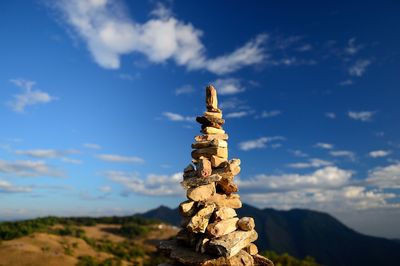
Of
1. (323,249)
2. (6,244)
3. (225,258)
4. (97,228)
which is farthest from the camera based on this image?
(323,249)

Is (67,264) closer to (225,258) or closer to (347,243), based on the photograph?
(225,258)

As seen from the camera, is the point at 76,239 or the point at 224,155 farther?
the point at 76,239

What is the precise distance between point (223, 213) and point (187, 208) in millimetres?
1395

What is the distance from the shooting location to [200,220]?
13805 millimetres

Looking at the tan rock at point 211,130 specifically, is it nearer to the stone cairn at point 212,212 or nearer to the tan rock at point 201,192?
the stone cairn at point 212,212

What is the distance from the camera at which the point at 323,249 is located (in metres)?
173

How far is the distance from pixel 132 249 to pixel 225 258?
88937 millimetres

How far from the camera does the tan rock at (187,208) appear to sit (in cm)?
1442

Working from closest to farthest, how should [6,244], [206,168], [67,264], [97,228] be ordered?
[206,168]
[67,264]
[6,244]
[97,228]

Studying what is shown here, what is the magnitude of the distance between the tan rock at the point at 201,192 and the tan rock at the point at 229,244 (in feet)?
5.90

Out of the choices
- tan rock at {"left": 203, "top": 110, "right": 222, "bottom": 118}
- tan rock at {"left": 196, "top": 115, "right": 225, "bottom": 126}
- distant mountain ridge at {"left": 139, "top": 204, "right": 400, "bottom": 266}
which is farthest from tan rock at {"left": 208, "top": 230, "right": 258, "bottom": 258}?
distant mountain ridge at {"left": 139, "top": 204, "right": 400, "bottom": 266}

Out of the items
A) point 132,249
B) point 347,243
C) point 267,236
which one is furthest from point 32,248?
point 347,243

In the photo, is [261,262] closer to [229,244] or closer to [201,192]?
[229,244]

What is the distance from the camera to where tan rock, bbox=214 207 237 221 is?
1410 cm
